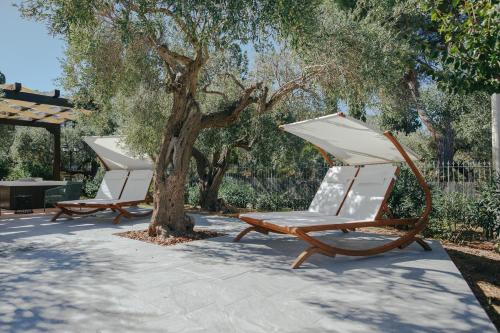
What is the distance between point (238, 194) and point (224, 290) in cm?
990

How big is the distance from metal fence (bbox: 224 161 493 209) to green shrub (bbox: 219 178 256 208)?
0.06 metres

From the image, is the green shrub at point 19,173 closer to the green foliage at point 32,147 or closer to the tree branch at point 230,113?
the green foliage at point 32,147

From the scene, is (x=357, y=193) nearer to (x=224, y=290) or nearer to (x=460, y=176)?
(x=224, y=290)

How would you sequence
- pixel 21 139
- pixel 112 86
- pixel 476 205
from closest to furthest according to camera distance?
pixel 476 205 < pixel 112 86 < pixel 21 139

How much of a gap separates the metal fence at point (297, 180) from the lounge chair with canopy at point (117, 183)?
4126mm

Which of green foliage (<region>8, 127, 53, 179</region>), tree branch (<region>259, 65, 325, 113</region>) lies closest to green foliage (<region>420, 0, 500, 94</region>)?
tree branch (<region>259, 65, 325, 113</region>)

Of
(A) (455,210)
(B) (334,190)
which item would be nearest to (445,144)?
(A) (455,210)

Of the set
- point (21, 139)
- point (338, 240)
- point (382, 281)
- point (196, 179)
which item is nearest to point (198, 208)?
point (196, 179)

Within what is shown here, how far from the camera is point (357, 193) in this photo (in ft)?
21.7

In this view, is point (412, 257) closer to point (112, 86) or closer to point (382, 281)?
point (382, 281)

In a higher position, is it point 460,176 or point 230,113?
point 230,113

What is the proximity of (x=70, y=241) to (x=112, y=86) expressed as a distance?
335 centimetres

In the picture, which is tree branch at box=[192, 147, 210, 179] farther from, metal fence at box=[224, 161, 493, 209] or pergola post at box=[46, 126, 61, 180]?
pergola post at box=[46, 126, 61, 180]

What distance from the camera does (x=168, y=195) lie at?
288 inches
